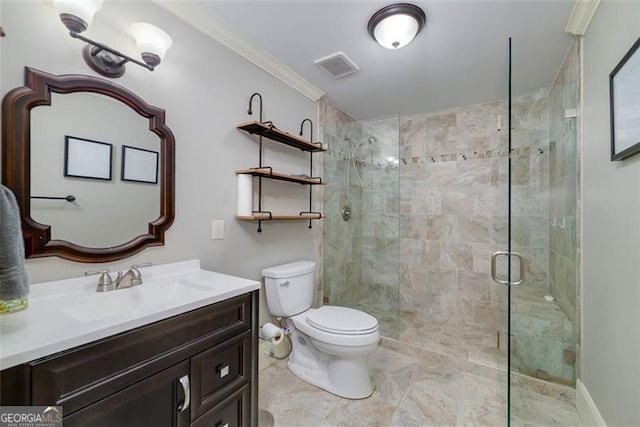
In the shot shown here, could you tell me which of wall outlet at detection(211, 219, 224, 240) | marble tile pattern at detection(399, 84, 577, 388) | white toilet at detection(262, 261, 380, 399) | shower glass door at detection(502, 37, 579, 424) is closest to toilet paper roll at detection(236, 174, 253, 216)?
wall outlet at detection(211, 219, 224, 240)

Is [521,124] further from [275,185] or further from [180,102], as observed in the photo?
[180,102]

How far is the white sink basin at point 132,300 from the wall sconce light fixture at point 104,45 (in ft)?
3.19

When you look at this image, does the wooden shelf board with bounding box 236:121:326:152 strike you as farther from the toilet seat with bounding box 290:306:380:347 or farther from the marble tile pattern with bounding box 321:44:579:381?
the toilet seat with bounding box 290:306:380:347

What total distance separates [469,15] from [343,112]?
58.6 inches

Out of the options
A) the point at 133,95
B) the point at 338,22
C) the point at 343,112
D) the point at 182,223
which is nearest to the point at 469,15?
the point at 338,22

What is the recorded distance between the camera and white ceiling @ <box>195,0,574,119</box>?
1.44 metres

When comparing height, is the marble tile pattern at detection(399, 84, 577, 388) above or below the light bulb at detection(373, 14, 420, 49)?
below

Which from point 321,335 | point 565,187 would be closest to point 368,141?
point 565,187

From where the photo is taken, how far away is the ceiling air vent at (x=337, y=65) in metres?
1.87

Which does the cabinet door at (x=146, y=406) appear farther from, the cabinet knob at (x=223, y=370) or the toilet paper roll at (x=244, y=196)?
the toilet paper roll at (x=244, y=196)

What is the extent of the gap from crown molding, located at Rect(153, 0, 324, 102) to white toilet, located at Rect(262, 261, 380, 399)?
1470 mm

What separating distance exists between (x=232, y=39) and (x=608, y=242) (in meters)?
2.30

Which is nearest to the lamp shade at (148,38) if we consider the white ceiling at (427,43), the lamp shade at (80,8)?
the lamp shade at (80,8)

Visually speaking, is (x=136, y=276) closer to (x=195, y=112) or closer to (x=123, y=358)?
(x=123, y=358)
